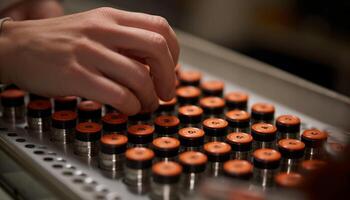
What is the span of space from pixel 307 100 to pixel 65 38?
1.64 ft

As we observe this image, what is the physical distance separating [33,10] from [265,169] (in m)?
0.71

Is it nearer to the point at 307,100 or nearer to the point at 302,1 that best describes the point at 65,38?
the point at 307,100

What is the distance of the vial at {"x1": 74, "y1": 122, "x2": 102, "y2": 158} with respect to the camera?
0.90m

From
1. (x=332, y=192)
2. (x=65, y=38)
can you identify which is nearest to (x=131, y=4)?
(x=65, y=38)

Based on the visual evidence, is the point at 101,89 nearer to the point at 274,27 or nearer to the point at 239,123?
the point at 239,123

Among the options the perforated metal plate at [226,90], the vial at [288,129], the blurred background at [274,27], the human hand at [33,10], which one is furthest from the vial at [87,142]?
the blurred background at [274,27]


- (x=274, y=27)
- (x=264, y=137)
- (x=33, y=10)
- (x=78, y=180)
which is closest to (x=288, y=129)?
(x=264, y=137)

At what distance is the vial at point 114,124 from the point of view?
94 cm

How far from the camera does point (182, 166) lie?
2.61 feet

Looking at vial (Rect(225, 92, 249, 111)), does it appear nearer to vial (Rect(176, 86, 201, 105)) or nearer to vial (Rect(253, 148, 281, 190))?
vial (Rect(176, 86, 201, 105))

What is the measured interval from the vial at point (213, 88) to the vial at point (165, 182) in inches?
15.0

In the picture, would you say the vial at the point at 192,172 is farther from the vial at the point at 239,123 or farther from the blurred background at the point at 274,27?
the blurred background at the point at 274,27

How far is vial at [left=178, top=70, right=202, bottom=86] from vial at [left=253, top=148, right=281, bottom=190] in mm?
379

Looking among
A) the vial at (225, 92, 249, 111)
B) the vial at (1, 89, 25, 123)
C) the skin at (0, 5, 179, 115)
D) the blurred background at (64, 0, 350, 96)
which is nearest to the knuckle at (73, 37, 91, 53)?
the skin at (0, 5, 179, 115)
